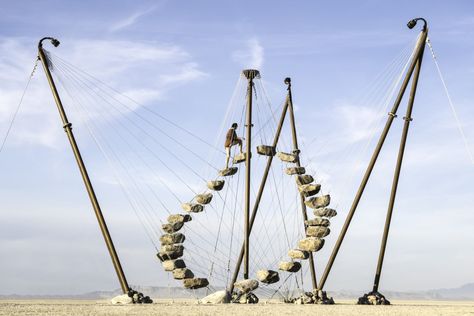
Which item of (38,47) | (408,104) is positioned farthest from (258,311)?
(38,47)

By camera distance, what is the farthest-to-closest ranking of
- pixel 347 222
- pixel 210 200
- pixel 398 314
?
pixel 210 200
pixel 347 222
pixel 398 314

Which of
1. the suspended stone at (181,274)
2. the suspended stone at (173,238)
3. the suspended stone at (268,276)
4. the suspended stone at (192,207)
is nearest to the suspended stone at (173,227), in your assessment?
the suspended stone at (173,238)

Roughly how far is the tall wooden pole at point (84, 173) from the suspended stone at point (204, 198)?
4921 millimetres

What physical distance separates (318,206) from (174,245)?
736 centimetres

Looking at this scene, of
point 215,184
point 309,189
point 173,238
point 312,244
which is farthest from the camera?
point 215,184

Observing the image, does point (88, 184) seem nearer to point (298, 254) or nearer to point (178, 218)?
point (178, 218)

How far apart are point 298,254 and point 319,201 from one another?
2817 millimetres

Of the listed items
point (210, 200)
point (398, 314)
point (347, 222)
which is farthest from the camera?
point (210, 200)

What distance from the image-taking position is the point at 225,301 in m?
32.1

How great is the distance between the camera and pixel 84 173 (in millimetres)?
31656

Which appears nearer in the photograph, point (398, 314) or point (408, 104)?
point (398, 314)

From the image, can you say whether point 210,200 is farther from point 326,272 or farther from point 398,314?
point 398,314

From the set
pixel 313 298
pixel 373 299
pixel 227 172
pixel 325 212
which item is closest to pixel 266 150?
pixel 227 172

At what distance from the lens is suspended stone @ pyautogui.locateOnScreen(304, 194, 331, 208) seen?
31984 mm
